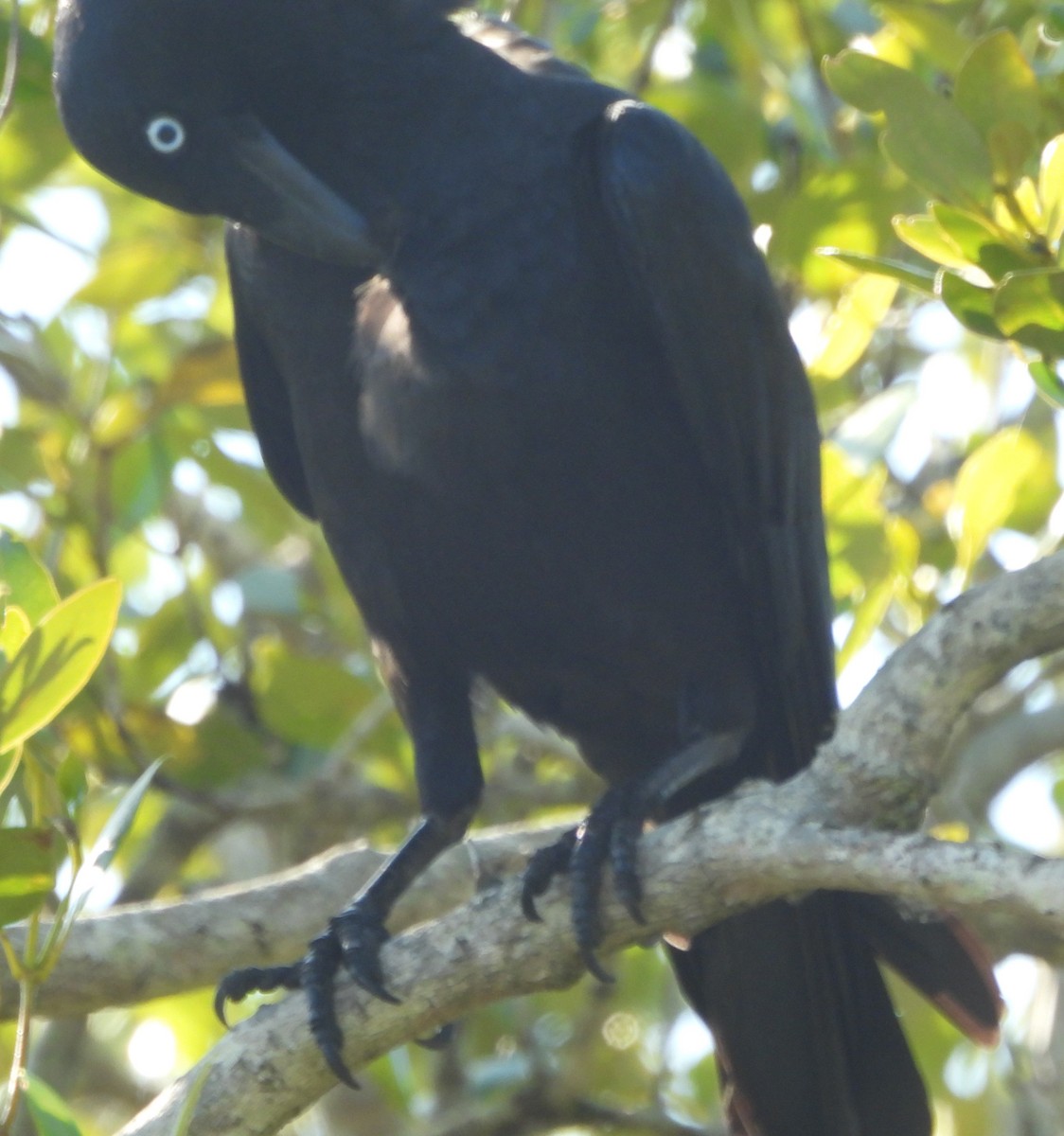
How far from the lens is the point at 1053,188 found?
7.65ft

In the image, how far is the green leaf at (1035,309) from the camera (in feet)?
7.34

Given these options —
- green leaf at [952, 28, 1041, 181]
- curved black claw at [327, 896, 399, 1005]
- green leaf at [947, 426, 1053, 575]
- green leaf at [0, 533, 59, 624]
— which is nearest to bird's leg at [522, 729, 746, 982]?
curved black claw at [327, 896, 399, 1005]

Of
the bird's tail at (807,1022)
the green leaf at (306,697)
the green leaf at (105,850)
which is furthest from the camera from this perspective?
the green leaf at (306,697)

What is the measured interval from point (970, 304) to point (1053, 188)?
190 mm

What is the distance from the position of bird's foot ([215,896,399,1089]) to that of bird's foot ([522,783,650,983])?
0.97ft

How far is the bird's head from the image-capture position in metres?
3.05

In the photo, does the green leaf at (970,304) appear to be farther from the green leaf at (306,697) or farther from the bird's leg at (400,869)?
the green leaf at (306,697)

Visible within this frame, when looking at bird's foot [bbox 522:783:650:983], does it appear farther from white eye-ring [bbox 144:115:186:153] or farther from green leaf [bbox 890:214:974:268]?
white eye-ring [bbox 144:115:186:153]

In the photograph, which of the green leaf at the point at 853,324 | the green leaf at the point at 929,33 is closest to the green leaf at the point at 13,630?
the green leaf at the point at 853,324

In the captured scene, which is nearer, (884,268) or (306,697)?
(884,268)

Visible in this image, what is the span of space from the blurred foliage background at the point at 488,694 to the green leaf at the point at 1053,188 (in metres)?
0.49

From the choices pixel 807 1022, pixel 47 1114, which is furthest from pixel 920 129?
pixel 807 1022

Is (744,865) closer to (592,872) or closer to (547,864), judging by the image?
(592,872)

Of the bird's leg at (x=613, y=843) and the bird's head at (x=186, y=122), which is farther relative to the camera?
the bird's head at (x=186, y=122)
